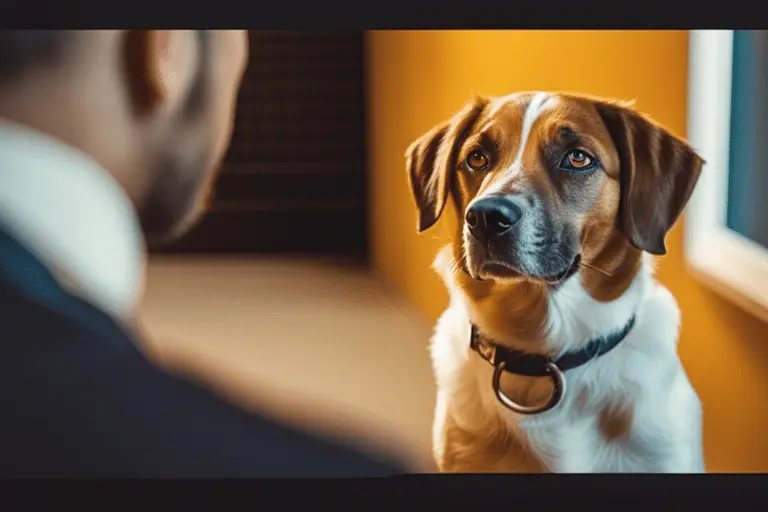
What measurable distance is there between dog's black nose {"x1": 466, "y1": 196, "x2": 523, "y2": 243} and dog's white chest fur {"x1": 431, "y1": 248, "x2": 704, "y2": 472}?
0.20 m

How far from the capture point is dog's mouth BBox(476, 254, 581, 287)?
1.74 metres

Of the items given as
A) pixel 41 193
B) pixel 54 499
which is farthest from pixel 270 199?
pixel 41 193

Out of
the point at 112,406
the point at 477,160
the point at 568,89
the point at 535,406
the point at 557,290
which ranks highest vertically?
the point at 112,406

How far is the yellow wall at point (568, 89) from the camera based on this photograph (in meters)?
1.83

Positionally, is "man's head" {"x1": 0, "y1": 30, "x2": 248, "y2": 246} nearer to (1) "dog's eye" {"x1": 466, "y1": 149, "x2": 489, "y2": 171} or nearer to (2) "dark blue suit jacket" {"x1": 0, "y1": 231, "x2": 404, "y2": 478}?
(2) "dark blue suit jacket" {"x1": 0, "y1": 231, "x2": 404, "y2": 478}

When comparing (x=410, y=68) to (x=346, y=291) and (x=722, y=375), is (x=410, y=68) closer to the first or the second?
(x=346, y=291)

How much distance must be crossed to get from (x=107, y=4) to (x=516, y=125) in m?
0.88

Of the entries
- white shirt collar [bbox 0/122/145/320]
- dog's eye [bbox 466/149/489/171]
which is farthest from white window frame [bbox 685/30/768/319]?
white shirt collar [bbox 0/122/145/320]

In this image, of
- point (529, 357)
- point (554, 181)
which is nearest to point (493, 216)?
point (554, 181)

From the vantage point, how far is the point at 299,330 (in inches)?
81.4

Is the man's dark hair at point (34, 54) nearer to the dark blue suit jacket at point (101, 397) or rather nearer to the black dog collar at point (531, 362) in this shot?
the dark blue suit jacket at point (101, 397)

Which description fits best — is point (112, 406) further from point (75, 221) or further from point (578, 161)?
point (578, 161)

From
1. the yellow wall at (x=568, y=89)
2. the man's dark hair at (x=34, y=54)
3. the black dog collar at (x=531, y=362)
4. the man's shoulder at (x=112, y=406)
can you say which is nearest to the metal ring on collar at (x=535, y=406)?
the black dog collar at (x=531, y=362)

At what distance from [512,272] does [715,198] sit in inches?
17.5
